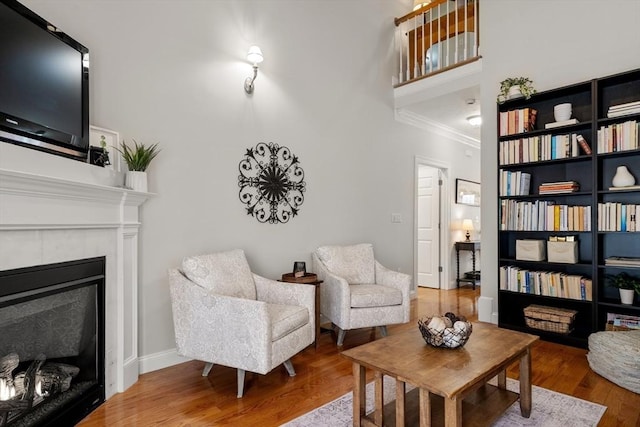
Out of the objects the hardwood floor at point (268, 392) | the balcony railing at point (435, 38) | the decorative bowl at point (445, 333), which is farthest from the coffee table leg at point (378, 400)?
the balcony railing at point (435, 38)

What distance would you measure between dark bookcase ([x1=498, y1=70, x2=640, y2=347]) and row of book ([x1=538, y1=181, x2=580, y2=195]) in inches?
1.4

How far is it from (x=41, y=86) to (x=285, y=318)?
1883 millimetres

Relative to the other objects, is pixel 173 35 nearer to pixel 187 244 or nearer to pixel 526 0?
pixel 187 244

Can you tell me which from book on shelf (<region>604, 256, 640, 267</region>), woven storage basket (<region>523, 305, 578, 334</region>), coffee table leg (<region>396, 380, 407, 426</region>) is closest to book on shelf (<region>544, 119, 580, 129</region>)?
book on shelf (<region>604, 256, 640, 267</region>)

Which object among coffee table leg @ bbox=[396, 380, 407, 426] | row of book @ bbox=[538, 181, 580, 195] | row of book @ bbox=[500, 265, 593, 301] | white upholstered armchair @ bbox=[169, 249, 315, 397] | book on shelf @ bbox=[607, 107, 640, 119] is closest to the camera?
coffee table leg @ bbox=[396, 380, 407, 426]

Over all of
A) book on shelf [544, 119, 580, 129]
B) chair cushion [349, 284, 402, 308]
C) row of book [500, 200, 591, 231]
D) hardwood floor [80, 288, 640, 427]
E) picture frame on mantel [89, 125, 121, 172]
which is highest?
book on shelf [544, 119, 580, 129]

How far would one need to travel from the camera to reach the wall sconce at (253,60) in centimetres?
304

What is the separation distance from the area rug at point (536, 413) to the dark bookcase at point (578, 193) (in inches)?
44.4

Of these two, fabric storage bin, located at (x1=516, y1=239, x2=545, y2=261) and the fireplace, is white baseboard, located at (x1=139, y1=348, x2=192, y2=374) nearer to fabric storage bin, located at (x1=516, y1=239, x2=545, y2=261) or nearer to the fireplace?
the fireplace

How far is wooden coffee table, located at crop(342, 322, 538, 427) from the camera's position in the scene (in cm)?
153

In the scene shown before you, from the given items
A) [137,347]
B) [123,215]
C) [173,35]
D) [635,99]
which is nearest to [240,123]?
[173,35]

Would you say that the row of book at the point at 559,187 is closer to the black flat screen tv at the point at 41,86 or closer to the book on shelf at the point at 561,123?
the book on shelf at the point at 561,123

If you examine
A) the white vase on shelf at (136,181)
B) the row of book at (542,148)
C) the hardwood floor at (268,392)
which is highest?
the row of book at (542,148)

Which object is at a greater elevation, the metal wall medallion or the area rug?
the metal wall medallion
